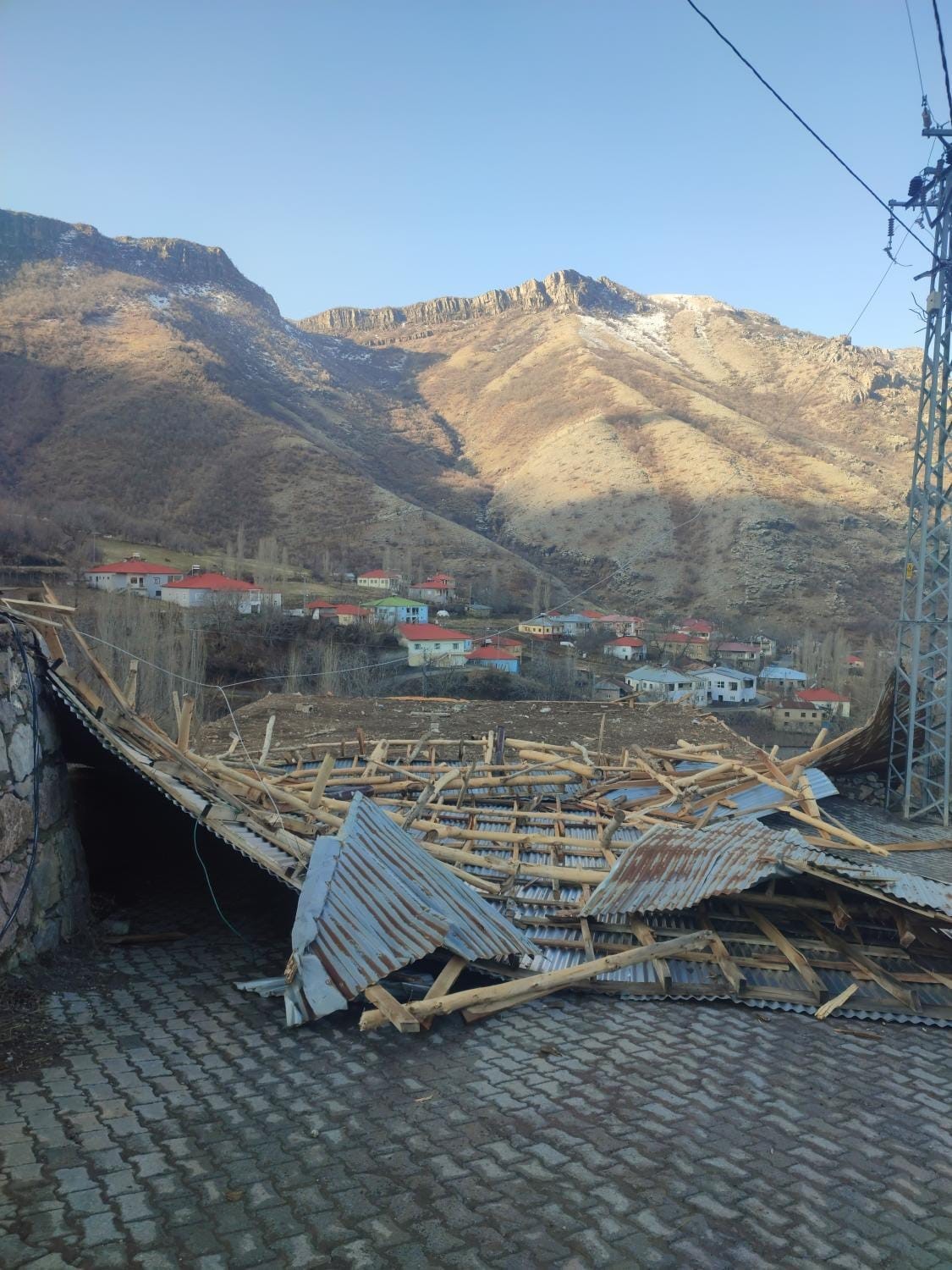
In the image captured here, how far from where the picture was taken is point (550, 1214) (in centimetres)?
319

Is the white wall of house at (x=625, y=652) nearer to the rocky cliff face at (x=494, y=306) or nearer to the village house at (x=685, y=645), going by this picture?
the village house at (x=685, y=645)

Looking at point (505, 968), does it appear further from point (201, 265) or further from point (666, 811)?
point (201, 265)

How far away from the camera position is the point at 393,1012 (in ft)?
14.7

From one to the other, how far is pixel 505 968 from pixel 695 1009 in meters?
1.16

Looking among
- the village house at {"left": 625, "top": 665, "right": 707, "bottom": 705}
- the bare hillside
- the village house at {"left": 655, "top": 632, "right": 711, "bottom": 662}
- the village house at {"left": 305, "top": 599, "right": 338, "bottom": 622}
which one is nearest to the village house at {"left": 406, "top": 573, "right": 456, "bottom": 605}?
the village house at {"left": 305, "top": 599, "right": 338, "bottom": 622}

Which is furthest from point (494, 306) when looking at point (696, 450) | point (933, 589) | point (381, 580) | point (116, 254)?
point (933, 589)

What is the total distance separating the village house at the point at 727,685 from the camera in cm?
4275

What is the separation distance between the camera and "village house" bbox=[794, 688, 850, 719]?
39.1 m

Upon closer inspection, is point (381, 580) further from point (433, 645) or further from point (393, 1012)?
point (393, 1012)

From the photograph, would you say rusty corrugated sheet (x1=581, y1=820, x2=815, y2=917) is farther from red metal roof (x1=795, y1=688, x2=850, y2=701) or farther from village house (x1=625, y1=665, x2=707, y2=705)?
red metal roof (x1=795, y1=688, x2=850, y2=701)

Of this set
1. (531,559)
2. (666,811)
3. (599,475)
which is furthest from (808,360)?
(666,811)

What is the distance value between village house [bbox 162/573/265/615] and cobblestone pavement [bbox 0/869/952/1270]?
38.4 m

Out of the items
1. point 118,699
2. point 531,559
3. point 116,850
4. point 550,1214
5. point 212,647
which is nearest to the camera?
point 550,1214

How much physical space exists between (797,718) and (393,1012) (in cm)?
3735
